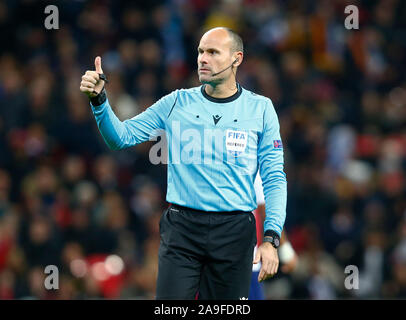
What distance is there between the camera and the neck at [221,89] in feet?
15.0

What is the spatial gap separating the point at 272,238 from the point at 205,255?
387 mm

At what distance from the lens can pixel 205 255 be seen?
4.28 m

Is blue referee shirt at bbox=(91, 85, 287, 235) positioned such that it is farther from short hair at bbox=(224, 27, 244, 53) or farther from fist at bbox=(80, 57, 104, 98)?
short hair at bbox=(224, 27, 244, 53)

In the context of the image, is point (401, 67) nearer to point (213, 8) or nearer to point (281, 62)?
point (281, 62)

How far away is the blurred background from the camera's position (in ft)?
28.8

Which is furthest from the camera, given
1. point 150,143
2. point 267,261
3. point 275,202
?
point 150,143

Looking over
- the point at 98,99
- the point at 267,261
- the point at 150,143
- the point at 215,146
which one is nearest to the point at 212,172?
the point at 215,146

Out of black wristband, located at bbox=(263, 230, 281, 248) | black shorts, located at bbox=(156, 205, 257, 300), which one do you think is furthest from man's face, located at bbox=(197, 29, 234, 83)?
black wristband, located at bbox=(263, 230, 281, 248)

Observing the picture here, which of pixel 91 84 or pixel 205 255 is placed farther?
pixel 205 255

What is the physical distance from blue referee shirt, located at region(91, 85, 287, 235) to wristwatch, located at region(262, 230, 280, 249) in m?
0.03

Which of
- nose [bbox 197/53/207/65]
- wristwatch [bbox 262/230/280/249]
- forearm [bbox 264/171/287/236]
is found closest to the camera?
wristwatch [bbox 262/230/280/249]

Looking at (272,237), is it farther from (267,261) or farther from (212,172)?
(212,172)

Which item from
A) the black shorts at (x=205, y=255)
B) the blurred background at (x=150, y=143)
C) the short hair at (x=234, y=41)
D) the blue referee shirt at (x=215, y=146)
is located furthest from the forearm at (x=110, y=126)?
the blurred background at (x=150, y=143)

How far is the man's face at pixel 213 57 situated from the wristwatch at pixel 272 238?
0.96 m
